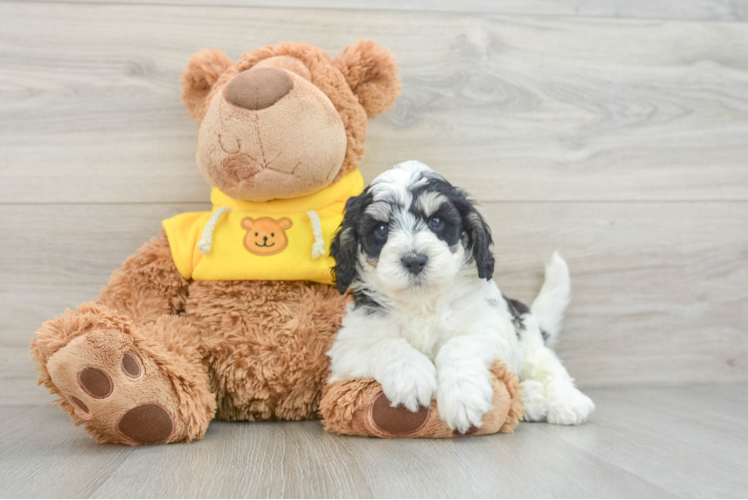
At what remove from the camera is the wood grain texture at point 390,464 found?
1.07 meters

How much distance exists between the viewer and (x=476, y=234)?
153 centimetres

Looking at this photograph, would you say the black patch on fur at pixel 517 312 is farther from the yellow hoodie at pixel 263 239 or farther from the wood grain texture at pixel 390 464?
the yellow hoodie at pixel 263 239

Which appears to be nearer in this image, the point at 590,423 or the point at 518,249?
the point at 590,423

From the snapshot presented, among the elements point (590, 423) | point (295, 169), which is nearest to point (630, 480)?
point (590, 423)

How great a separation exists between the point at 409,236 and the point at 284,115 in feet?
1.66

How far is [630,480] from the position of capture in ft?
3.66

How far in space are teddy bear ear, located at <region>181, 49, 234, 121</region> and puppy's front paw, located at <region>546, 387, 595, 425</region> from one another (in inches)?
54.6

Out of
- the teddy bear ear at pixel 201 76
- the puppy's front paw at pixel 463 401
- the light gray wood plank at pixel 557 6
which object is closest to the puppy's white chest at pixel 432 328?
the puppy's front paw at pixel 463 401

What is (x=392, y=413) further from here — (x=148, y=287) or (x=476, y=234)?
(x=148, y=287)

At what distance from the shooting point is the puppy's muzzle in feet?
4.50

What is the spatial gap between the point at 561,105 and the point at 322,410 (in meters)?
1.49

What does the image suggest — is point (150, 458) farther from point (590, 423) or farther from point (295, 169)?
point (590, 423)

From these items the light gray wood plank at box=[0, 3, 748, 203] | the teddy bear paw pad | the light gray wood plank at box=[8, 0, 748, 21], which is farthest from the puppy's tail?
the light gray wood plank at box=[8, 0, 748, 21]

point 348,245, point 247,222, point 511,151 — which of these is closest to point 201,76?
point 247,222
